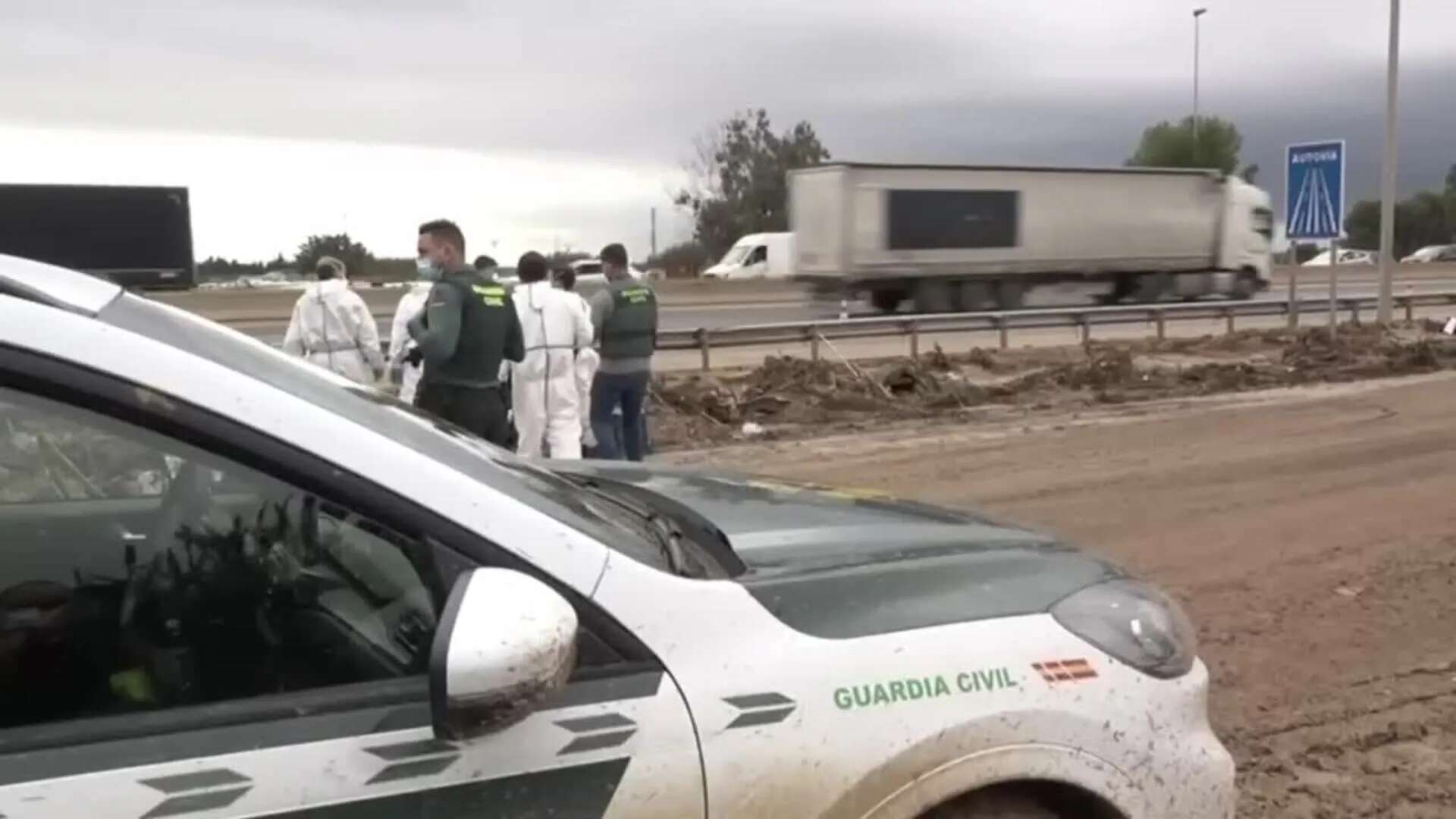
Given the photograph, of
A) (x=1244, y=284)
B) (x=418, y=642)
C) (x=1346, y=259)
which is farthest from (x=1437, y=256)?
(x=418, y=642)

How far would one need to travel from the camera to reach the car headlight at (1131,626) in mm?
3064

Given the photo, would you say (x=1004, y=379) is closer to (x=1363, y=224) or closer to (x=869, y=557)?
(x=869, y=557)

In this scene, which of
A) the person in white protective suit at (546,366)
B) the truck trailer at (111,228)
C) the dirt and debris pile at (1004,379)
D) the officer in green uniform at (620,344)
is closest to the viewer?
the person in white protective suit at (546,366)

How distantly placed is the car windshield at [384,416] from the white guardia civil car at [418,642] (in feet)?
0.05

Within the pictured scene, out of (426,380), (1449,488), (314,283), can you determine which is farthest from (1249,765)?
(314,283)

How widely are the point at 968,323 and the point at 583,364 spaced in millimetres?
10859

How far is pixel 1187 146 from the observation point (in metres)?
93.2

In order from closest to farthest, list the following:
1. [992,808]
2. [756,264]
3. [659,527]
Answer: [992,808] < [659,527] < [756,264]

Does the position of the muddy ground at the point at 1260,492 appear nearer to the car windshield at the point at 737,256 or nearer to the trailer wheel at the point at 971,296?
the trailer wheel at the point at 971,296

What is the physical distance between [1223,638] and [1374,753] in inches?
55.1

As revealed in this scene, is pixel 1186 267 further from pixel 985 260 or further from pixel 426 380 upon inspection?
pixel 426 380

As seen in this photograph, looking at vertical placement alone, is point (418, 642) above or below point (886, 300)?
above

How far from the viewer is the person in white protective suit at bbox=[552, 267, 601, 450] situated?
34.9 ft

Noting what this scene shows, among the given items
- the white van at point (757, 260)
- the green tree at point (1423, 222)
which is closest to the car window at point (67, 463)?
the white van at point (757, 260)
